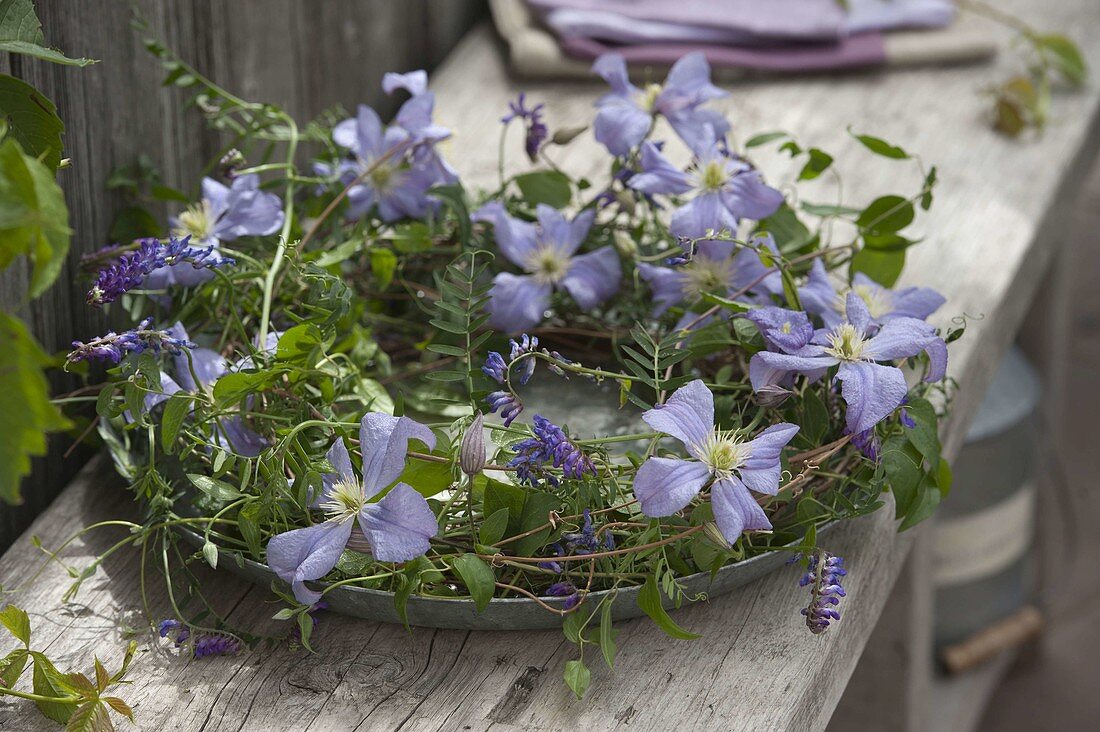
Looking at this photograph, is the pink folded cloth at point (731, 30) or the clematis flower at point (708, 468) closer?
the clematis flower at point (708, 468)

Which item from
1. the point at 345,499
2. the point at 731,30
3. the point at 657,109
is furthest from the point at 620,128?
the point at 731,30

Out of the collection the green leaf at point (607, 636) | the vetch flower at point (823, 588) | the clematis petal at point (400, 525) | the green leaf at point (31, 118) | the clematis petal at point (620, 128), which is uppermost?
the green leaf at point (31, 118)

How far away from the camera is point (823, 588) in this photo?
0.71 metres

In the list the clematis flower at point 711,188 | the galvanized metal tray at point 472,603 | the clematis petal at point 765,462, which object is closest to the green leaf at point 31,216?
the galvanized metal tray at point 472,603

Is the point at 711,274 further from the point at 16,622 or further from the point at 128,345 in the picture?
the point at 16,622

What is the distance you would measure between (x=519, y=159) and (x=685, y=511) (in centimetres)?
73

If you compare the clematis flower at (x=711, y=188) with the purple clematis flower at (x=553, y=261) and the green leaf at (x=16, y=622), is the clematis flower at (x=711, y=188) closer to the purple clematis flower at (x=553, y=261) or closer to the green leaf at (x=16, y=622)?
the purple clematis flower at (x=553, y=261)

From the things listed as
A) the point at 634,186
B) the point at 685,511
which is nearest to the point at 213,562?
the point at 685,511

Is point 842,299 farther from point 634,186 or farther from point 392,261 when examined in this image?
point 392,261

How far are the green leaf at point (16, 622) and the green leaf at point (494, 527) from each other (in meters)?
0.27

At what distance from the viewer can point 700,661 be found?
0.76 m

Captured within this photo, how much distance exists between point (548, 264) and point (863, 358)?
0.30m

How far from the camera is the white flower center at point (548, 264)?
96cm

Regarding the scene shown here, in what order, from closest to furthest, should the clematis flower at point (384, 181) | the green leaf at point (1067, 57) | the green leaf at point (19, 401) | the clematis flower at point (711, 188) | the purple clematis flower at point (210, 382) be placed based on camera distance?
the green leaf at point (19, 401) → the purple clematis flower at point (210, 382) → the clematis flower at point (711, 188) → the clematis flower at point (384, 181) → the green leaf at point (1067, 57)
